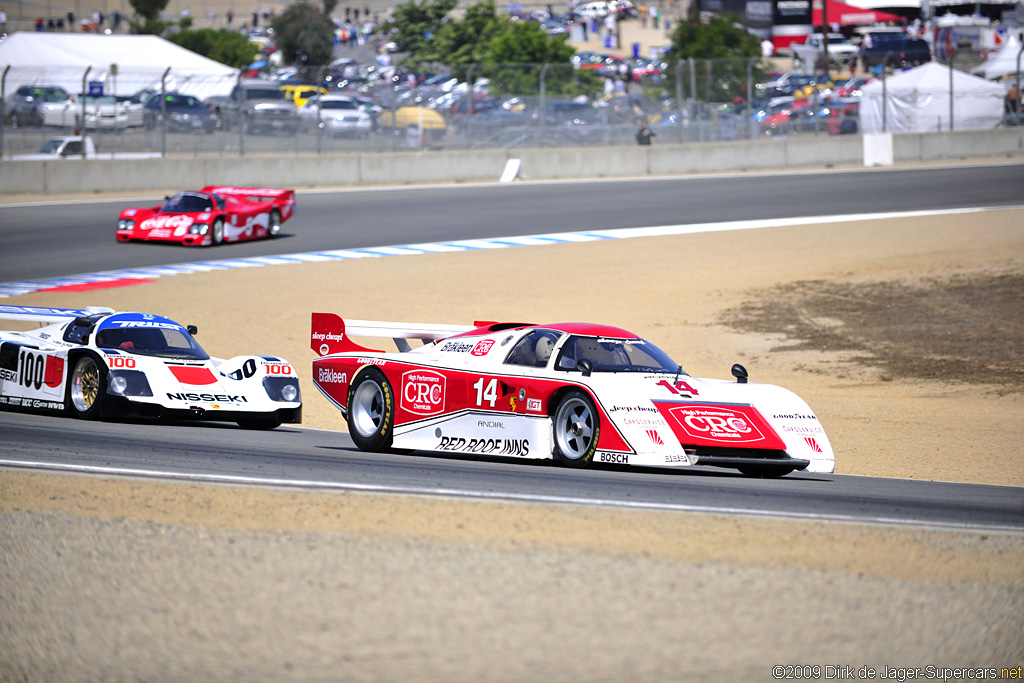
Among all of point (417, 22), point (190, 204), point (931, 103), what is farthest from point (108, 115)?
point (417, 22)

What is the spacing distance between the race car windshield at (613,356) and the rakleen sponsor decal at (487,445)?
2.28 ft

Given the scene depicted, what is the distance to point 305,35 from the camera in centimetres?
8488

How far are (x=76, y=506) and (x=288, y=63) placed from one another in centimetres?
8347

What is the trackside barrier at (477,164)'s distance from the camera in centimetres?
3453

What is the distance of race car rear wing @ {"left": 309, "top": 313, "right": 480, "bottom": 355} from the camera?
460 inches

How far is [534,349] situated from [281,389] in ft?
12.1

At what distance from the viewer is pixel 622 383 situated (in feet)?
32.1

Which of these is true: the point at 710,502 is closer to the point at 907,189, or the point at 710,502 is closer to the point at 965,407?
the point at 965,407

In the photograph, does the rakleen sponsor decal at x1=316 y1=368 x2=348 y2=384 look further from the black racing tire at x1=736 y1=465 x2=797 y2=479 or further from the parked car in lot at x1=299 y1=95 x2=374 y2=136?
the parked car in lot at x1=299 y1=95 x2=374 y2=136

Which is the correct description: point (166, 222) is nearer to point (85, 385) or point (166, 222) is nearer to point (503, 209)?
point (503, 209)

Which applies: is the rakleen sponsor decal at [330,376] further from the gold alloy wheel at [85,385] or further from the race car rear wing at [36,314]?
the race car rear wing at [36,314]

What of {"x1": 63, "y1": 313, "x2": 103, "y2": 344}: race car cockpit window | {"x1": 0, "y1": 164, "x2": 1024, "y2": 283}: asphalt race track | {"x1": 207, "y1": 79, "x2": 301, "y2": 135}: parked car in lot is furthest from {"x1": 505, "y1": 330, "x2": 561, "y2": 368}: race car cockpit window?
{"x1": 207, "y1": 79, "x2": 301, "y2": 135}: parked car in lot

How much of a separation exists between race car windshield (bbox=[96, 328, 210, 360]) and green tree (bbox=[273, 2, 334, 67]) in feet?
239

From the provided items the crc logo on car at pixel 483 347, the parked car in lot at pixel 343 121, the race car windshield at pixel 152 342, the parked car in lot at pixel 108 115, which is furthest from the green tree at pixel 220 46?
the crc logo on car at pixel 483 347
